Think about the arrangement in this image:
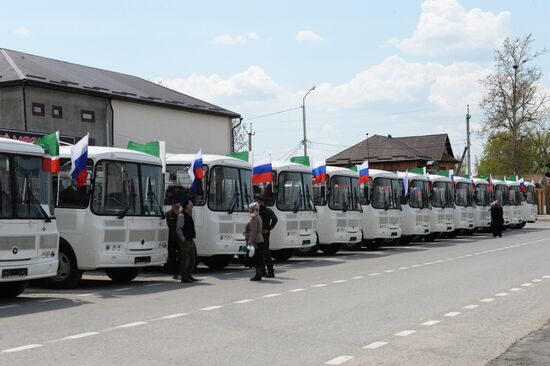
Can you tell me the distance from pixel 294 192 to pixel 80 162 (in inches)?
358

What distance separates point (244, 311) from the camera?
12383 mm

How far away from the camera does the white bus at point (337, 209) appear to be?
26516mm

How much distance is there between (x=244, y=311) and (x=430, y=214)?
2432cm

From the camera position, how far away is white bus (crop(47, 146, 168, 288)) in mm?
16281

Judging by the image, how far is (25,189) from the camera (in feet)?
46.0

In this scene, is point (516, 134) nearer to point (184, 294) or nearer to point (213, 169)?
point (213, 169)

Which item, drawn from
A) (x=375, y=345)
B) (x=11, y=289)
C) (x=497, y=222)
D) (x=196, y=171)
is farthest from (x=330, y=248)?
(x=375, y=345)

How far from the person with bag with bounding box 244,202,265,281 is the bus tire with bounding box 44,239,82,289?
12.0ft

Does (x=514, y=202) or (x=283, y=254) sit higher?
(x=514, y=202)

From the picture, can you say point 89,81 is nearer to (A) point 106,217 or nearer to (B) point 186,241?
(B) point 186,241

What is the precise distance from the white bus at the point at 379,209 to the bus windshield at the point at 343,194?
820 millimetres

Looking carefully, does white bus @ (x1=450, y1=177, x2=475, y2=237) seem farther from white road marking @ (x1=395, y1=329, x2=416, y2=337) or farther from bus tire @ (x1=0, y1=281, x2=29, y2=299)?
white road marking @ (x1=395, y1=329, x2=416, y2=337)

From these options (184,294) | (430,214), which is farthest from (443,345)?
(430,214)

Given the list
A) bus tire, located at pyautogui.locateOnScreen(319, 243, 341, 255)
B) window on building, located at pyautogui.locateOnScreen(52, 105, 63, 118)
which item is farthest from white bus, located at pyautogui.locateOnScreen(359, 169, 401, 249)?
window on building, located at pyautogui.locateOnScreen(52, 105, 63, 118)
